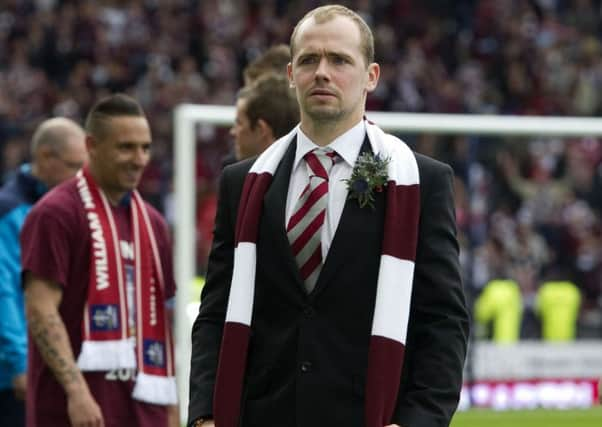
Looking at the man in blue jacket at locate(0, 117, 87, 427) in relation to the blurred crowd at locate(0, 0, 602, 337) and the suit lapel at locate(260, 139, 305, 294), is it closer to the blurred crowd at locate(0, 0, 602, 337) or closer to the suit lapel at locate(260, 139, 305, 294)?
the suit lapel at locate(260, 139, 305, 294)

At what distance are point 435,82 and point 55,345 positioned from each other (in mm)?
16114

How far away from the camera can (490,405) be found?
1368 cm

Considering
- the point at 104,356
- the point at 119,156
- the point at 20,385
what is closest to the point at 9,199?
the point at 20,385

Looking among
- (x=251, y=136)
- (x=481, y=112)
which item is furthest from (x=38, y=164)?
(x=481, y=112)

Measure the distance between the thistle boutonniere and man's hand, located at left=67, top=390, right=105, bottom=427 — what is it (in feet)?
6.37

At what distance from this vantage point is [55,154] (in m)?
7.12

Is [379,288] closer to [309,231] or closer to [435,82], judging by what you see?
[309,231]

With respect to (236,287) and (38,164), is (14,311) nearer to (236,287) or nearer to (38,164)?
(38,164)

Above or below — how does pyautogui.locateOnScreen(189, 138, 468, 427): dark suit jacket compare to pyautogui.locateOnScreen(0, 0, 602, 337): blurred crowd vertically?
below

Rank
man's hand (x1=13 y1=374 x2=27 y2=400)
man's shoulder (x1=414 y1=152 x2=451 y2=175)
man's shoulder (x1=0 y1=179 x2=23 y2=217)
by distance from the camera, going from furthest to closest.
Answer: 1. man's shoulder (x1=0 y1=179 x2=23 y2=217)
2. man's hand (x1=13 y1=374 x2=27 y2=400)
3. man's shoulder (x1=414 y1=152 x2=451 y2=175)

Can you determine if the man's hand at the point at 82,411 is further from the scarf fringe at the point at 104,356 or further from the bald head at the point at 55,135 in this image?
the bald head at the point at 55,135

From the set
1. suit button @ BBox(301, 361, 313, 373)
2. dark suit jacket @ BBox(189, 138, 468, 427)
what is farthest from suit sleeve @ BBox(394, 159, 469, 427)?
suit button @ BBox(301, 361, 313, 373)

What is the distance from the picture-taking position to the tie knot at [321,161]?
13.4 feet

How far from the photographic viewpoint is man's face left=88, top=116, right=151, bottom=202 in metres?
5.95
